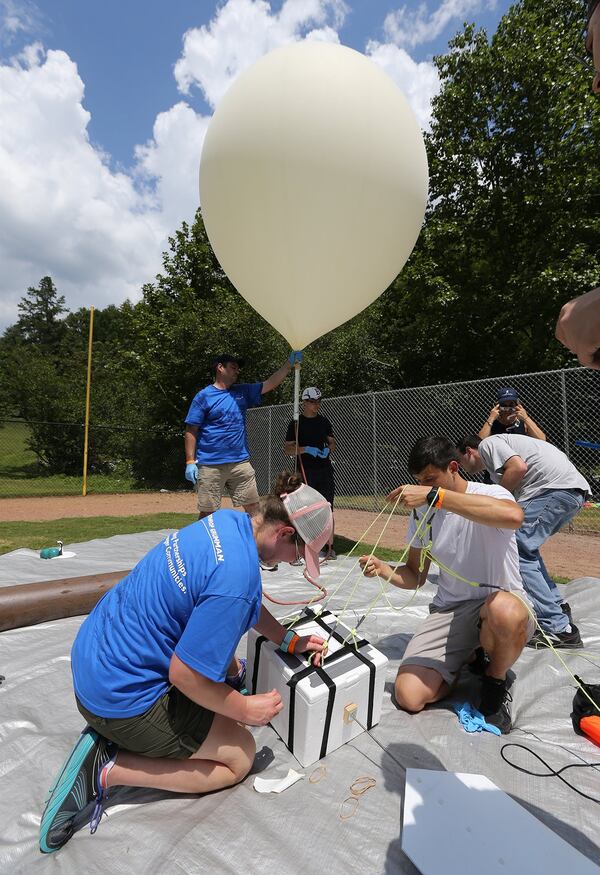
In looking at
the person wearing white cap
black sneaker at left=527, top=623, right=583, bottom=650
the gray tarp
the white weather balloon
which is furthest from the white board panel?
the person wearing white cap

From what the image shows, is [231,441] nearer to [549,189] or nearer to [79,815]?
[79,815]

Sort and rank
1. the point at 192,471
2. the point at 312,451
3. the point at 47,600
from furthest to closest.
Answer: the point at 312,451, the point at 192,471, the point at 47,600

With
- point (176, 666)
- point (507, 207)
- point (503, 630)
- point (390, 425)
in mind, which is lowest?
point (503, 630)

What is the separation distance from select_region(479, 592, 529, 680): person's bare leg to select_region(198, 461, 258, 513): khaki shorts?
247cm

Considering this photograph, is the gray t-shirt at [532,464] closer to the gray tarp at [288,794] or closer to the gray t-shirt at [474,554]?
the gray t-shirt at [474,554]

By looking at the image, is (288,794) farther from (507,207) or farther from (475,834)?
(507,207)

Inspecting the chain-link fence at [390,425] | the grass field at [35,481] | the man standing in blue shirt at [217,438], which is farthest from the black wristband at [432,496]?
the grass field at [35,481]

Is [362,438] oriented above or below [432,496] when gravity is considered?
above

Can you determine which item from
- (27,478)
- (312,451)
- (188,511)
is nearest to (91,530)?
(188,511)

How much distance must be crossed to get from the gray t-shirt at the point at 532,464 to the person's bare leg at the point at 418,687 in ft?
4.44

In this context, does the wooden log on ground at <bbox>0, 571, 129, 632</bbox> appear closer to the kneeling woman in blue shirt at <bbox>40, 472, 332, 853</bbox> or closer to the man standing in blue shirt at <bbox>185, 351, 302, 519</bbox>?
the man standing in blue shirt at <bbox>185, 351, 302, 519</bbox>

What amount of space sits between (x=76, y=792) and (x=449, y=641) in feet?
5.27

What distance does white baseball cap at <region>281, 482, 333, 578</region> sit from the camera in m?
1.66

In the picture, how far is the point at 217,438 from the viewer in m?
4.22
